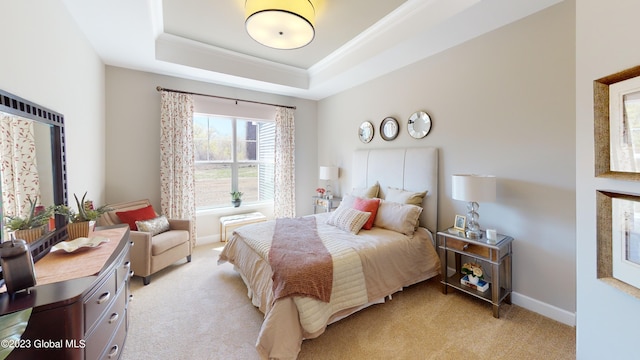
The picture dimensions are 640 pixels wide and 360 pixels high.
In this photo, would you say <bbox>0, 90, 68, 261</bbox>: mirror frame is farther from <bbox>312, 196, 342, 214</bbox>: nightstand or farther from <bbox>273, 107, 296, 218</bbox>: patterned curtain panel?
<bbox>312, 196, 342, 214</bbox>: nightstand

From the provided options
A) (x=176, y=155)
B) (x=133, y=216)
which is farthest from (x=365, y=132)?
(x=133, y=216)

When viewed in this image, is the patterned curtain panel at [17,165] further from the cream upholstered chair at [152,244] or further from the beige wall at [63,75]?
the cream upholstered chair at [152,244]

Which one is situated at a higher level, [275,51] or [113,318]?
[275,51]

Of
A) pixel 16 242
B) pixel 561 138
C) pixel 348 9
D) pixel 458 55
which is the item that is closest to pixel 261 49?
pixel 348 9

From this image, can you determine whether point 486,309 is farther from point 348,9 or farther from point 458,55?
point 348,9

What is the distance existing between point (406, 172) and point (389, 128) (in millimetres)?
753

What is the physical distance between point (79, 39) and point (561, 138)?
4.51m

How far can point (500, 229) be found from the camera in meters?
2.50

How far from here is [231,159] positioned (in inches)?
178

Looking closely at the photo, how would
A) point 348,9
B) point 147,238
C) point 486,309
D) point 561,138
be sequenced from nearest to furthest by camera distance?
1. point 561,138
2. point 486,309
3. point 348,9
4. point 147,238

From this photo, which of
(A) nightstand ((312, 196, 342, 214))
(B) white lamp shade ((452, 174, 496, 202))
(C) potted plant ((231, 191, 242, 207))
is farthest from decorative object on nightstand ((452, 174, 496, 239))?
(C) potted plant ((231, 191, 242, 207))

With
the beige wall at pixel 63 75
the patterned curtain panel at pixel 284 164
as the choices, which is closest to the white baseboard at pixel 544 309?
the patterned curtain panel at pixel 284 164

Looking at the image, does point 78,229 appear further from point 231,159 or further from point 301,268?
point 231,159

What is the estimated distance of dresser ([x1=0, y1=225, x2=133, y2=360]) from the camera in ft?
3.20
